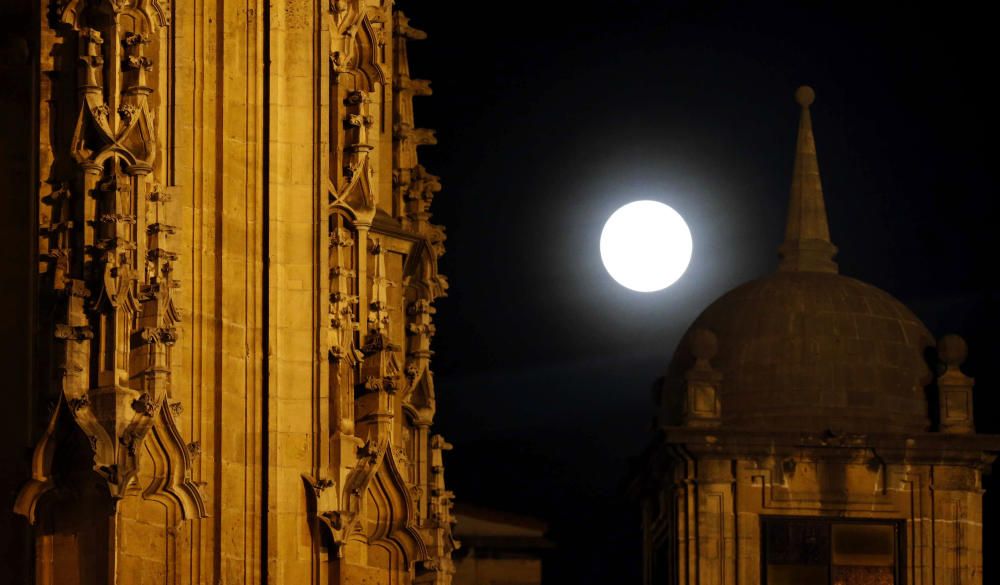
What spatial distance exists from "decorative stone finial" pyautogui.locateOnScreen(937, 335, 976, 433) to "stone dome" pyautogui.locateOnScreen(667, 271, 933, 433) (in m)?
0.47

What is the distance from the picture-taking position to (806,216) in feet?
295

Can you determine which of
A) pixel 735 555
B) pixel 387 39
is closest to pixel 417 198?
pixel 387 39

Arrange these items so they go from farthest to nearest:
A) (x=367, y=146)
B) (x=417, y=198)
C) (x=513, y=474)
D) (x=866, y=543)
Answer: (x=513, y=474), (x=866, y=543), (x=417, y=198), (x=367, y=146)

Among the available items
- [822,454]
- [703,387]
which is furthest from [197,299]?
[703,387]

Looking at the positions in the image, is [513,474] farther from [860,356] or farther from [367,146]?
[367,146]

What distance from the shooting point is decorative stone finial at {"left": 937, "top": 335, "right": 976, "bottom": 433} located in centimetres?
8569

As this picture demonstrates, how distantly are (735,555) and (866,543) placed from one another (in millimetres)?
2326

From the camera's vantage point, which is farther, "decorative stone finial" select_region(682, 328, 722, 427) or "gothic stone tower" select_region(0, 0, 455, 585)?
"decorative stone finial" select_region(682, 328, 722, 427)

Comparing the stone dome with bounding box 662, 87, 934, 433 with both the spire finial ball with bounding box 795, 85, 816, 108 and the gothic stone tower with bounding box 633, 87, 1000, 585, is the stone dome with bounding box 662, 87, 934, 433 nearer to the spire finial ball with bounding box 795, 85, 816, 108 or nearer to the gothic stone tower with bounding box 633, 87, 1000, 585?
the gothic stone tower with bounding box 633, 87, 1000, 585

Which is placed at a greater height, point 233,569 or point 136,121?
point 136,121

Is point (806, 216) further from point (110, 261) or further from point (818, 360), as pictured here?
point (110, 261)

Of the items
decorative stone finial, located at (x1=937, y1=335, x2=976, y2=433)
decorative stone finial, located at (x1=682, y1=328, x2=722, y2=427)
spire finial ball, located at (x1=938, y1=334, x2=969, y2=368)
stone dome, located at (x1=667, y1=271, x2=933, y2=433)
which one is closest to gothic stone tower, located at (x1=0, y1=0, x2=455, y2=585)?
decorative stone finial, located at (x1=682, y1=328, x2=722, y2=427)

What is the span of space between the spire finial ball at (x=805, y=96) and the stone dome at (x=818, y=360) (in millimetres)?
3609

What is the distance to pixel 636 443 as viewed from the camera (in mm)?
97875
